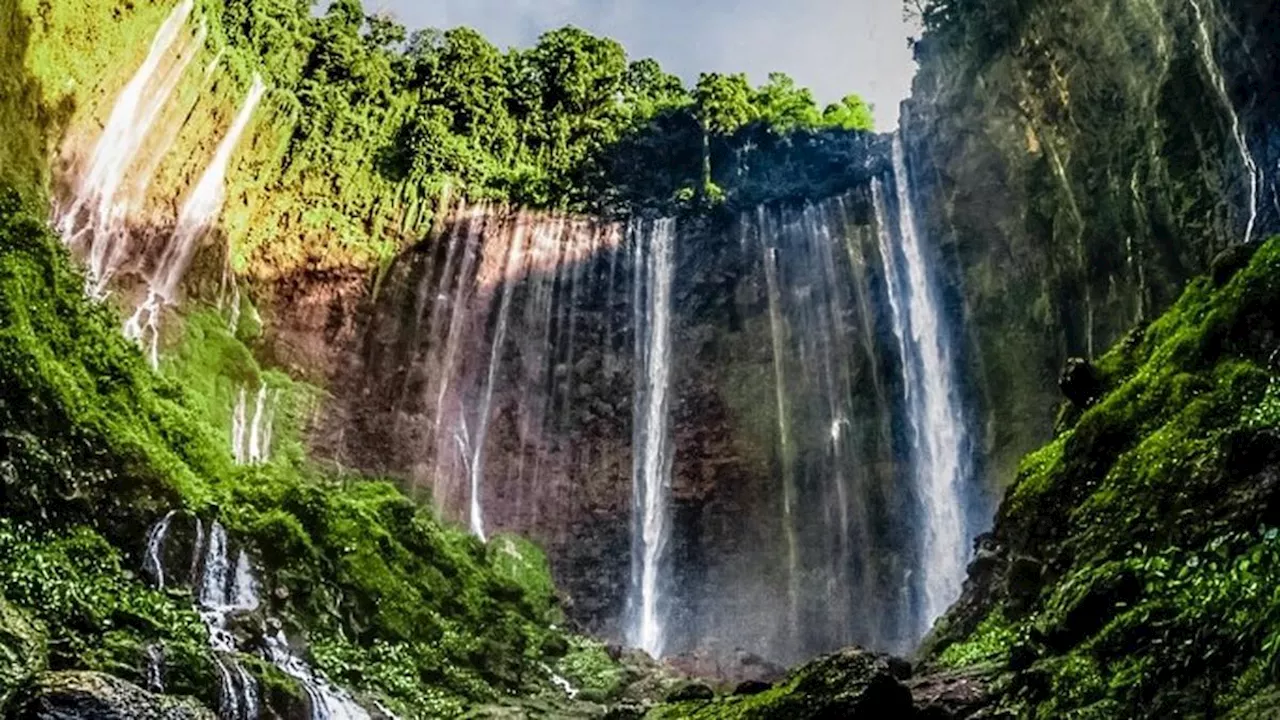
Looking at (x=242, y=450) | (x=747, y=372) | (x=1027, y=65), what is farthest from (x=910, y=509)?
(x=242, y=450)

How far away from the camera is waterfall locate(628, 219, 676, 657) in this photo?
23000 millimetres

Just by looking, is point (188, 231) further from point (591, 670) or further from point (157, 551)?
point (591, 670)

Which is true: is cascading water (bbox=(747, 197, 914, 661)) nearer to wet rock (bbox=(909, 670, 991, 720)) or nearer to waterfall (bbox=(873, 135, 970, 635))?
waterfall (bbox=(873, 135, 970, 635))

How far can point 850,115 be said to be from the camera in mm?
28578

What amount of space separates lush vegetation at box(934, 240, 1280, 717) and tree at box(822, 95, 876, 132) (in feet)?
57.7

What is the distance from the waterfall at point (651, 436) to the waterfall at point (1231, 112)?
1330 cm

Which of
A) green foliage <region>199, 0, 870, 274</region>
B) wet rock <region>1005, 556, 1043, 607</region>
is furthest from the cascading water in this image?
wet rock <region>1005, 556, 1043, 607</region>

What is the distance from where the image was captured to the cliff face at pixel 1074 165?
15.2 metres

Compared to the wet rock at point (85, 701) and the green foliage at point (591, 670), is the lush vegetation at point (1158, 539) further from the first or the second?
the wet rock at point (85, 701)

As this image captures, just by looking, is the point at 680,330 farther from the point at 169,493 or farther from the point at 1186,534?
the point at 1186,534

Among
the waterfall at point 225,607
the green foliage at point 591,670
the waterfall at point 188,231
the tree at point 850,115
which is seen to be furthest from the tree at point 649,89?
the waterfall at point 225,607

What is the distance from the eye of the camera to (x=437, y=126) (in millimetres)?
25188

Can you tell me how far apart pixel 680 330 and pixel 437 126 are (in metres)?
7.85

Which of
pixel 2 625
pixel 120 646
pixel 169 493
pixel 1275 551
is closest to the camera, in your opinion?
pixel 1275 551
